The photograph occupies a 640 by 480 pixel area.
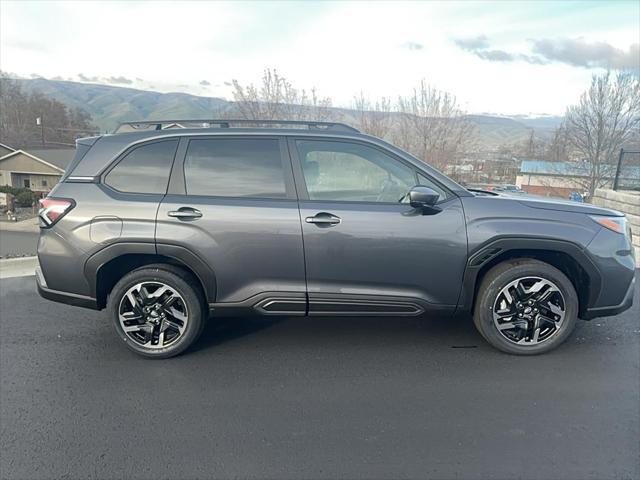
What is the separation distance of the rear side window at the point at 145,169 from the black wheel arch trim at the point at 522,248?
2552 millimetres

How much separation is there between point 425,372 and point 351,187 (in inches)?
61.6

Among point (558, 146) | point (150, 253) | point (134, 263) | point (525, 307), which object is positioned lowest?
point (525, 307)

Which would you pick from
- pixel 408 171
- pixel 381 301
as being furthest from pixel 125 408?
pixel 408 171

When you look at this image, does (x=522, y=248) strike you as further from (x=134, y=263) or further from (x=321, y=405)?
(x=134, y=263)

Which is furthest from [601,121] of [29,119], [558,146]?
[29,119]

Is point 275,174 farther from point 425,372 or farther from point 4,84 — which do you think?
point 4,84

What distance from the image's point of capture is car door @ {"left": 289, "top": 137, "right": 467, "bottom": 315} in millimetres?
3131

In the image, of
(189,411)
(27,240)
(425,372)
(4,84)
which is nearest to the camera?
(189,411)

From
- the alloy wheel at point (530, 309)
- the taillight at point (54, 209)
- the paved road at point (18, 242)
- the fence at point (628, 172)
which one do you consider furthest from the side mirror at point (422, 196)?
the paved road at point (18, 242)

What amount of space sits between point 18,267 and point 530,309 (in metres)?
6.67

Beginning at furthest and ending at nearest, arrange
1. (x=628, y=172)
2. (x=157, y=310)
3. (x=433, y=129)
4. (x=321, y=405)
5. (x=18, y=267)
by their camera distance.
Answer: (x=433, y=129), (x=628, y=172), (x=18, y=267), (x=157, y=310), (x=321, y=405)

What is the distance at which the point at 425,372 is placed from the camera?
3.10 meters

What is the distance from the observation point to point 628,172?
31.7 feet

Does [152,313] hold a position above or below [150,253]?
below
